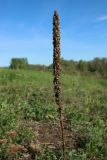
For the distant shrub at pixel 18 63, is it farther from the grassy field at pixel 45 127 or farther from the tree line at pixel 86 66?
the grassy field at pixel 45 127

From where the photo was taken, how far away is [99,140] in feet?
27.5

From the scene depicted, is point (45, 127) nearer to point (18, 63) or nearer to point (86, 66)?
point (18, 63)

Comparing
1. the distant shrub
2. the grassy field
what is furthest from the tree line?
the grassy field

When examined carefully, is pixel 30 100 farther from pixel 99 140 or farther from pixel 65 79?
pixel 65 79

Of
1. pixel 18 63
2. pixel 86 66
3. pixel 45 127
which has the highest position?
pixel 18 63

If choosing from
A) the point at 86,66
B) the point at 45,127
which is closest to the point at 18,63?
the point at 86,66

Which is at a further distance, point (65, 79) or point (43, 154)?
point (65, 79)

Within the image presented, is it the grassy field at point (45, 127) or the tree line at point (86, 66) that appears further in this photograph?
the tree line at point (86, 66)

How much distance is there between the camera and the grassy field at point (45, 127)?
25.7ft

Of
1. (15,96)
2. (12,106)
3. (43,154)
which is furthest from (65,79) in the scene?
(43,154)

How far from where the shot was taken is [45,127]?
9.36m

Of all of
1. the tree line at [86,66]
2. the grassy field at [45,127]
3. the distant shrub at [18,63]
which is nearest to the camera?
the grassy field at [45,127]

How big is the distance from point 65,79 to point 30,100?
782 centimetres

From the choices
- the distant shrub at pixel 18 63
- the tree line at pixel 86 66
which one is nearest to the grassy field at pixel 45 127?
the distant shrub at pixel 18 63
